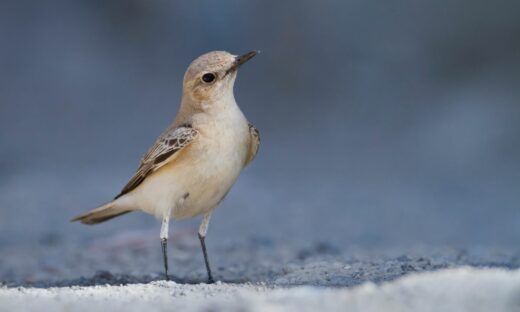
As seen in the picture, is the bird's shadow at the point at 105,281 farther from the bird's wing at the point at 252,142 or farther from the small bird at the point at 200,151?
the bird's wing at the point at 252,142

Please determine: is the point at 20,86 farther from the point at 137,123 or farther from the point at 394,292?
the point at 394,292

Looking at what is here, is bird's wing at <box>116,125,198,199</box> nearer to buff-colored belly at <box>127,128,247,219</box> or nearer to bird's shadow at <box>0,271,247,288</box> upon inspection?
buff-colored belly at <box>127,128,247,219</box>

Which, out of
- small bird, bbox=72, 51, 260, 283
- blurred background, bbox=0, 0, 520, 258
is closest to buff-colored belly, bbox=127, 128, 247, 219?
small bird, bbox=72, 51, 260, 283

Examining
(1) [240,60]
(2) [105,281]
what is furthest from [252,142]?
(2) [105,281]

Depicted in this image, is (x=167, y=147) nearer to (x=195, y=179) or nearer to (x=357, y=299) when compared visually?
(x=195, y=179)

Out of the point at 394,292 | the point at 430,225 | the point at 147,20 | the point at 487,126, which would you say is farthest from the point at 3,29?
the point at 394,292

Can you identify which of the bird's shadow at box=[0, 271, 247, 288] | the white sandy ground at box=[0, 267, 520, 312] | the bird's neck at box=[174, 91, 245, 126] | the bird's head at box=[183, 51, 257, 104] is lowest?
the white sandy ground at box=[0, 267, 520, 312]
